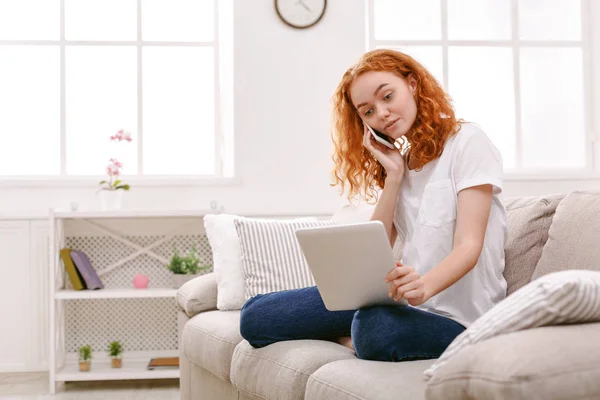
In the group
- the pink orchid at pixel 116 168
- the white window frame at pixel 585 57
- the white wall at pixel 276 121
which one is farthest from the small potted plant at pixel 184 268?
the white window frame at pixel 585 57

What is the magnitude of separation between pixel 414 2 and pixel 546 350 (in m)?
3.59

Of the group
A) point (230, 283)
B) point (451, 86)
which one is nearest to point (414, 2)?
point (451, 86)

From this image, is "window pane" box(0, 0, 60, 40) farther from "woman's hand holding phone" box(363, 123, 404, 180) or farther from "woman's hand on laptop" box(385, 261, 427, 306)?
"woman's hand on laptop" box(385, 261, 427, 306)

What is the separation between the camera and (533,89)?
4.36 meters

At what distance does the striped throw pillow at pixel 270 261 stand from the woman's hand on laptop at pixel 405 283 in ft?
3.63

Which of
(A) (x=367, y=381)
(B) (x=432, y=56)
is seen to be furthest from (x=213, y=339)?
(B) (x=432, y=56)

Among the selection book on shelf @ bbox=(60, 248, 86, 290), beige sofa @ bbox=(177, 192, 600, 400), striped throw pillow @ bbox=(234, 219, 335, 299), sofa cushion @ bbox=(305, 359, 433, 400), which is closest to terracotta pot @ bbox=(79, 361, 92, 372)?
book on shelf @ bbox=(60, 248, 86, 290)

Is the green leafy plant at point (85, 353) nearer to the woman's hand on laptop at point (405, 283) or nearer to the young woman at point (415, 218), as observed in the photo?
the young woman at point (415, 218)

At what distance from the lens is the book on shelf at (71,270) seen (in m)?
3.70

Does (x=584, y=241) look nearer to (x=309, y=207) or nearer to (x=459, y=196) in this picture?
(x=459, y=196)

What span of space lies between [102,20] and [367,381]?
3.30 metres

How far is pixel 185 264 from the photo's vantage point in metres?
3.76

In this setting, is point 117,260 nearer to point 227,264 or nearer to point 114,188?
point 114,188

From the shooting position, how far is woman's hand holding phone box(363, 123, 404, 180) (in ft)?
6.12
